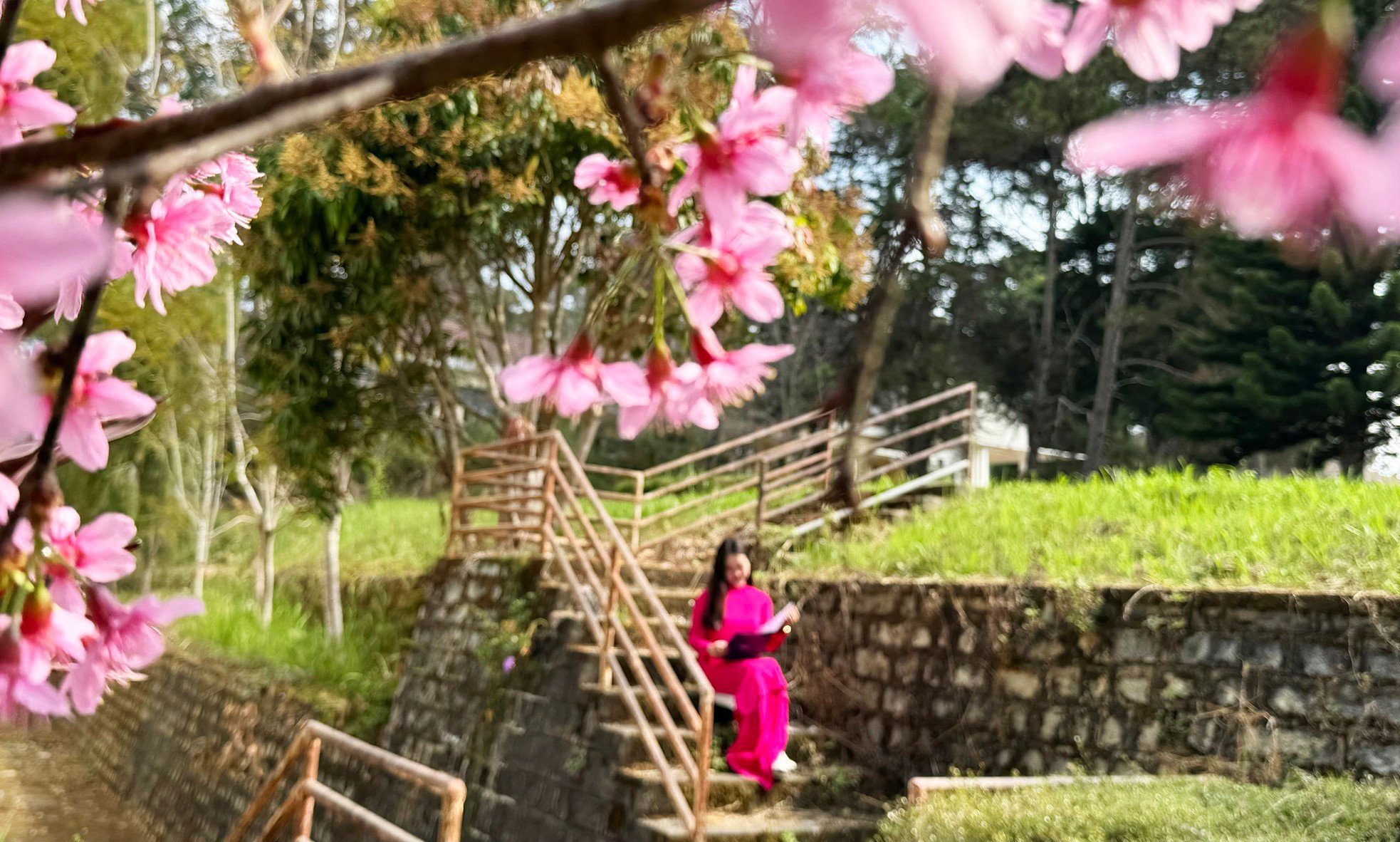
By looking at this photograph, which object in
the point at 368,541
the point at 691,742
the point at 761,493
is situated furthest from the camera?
the point at 368,541

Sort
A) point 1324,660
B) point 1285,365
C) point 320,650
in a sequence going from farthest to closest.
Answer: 1. point 1285,365
2. point 320,650
3. point 1324,660

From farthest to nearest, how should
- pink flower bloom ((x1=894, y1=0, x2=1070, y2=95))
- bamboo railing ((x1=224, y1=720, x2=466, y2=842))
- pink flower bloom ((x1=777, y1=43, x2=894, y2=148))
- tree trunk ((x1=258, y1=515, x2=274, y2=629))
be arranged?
tree trunk ((x1=258, y1=515, x2=274, y2=629)) → bamboo railing ((x1=224, y1=720, x2=466, y2=842)) → pink flower bloom ((x1=777, y1=43, x2=894, y2=148)) → pink flower bloom ((x1=894, y1=0, x2=1070, y2=95))

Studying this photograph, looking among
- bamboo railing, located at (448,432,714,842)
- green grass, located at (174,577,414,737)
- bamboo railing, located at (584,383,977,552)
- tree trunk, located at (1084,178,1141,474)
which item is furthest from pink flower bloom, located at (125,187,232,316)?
tree trunk, located at (1084,178,1141,474)

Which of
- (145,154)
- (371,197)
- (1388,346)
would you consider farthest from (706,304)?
(1388,346)

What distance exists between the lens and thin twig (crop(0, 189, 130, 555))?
406mm

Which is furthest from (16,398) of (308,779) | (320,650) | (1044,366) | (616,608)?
(1044,366)

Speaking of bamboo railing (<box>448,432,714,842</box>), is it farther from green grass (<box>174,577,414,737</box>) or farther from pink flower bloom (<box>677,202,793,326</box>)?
pink flower bloom (<box>677,202,793,326</box>)

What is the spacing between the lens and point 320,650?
8469 millimetres

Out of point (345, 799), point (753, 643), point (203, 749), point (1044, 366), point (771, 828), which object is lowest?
point (203, 749)

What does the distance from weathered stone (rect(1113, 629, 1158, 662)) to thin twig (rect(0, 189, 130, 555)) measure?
455cm

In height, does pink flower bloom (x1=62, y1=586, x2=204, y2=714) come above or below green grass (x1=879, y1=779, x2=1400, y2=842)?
above

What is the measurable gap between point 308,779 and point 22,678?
12.6 feet

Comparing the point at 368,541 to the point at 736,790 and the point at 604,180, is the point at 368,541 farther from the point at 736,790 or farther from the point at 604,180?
the point at 604,180

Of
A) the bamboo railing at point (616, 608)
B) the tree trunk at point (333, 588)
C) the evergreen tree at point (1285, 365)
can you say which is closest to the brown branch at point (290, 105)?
the bamboo railing at point (616, 608)
